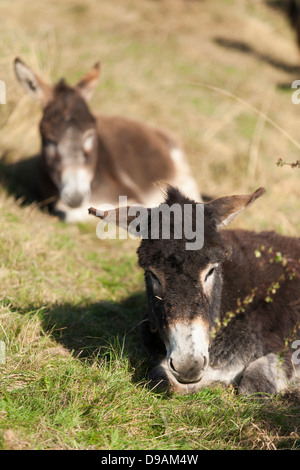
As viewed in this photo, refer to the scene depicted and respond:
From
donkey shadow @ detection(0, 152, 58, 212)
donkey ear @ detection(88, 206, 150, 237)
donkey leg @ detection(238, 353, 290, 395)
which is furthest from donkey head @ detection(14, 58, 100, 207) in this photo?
A: donkey leg @ detection(238, 353, 290, 395)

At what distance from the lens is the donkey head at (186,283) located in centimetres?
367

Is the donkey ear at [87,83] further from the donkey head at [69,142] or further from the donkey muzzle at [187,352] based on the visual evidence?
the donkey muzzle at [187,352]

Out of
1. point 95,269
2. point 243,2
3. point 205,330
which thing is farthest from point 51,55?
point 243,2

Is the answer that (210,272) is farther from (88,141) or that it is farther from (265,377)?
(88,141)

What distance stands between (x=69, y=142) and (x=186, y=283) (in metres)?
4.70

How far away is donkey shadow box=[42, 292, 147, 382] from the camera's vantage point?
15.3 ft

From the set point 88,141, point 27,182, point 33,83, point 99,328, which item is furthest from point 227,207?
point 27,182

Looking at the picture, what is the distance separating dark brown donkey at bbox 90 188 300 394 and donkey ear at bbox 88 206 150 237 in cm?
2

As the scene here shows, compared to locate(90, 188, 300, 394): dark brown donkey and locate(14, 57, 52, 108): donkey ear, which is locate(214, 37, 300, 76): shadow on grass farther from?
locate(90, 188, 300, 394): dark brown donkey

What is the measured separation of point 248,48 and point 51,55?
918 centimetres

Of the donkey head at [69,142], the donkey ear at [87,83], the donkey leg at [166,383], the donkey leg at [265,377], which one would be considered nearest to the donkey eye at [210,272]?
the donkey leg at [166,383]

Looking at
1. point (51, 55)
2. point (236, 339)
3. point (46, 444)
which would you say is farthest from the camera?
point (51, 55)

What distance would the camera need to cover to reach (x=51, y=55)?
37.9 feet
